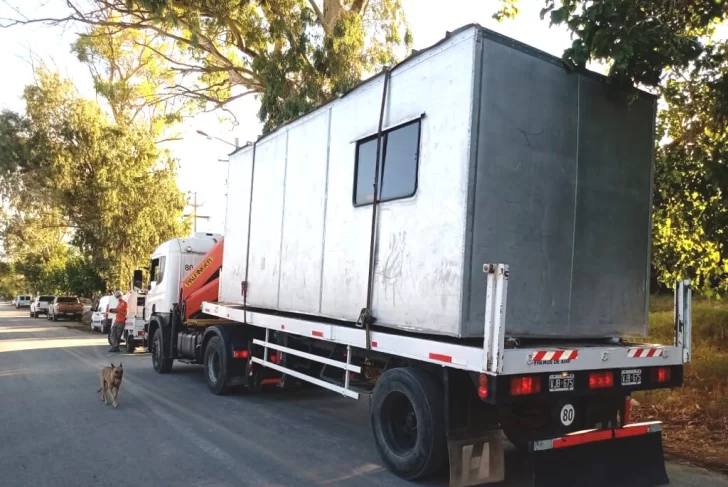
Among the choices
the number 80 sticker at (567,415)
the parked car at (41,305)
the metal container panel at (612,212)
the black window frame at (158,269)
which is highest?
the metal container panel at (612,212)

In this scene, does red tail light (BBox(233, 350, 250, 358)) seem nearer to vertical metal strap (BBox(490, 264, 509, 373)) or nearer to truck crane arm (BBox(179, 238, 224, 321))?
truck crane arm (BBox(179, 238, 224, 321))

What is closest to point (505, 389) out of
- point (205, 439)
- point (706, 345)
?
point (205, 439)

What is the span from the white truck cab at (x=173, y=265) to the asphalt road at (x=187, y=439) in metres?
1.91

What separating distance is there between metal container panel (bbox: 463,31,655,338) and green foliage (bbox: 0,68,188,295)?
24926 millimetres

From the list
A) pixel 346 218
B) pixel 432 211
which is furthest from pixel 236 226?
pixel 432 211

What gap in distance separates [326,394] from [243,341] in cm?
165

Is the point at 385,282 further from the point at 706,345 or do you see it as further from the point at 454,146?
the point at 706,345

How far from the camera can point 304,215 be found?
724 cm

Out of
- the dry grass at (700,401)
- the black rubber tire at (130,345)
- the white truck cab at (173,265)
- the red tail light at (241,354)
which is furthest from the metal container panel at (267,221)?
the black rubber tire at (130,345)

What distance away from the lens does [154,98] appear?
19828 millimetres

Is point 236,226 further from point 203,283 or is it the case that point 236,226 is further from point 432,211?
point 432,211

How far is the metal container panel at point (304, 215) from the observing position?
688 centimetres

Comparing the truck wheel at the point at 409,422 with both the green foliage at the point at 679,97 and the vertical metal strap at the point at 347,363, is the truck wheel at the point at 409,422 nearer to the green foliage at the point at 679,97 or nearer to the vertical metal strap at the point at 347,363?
the vertical metal strap at the point at 347,363

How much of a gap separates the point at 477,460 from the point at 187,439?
131 inches
